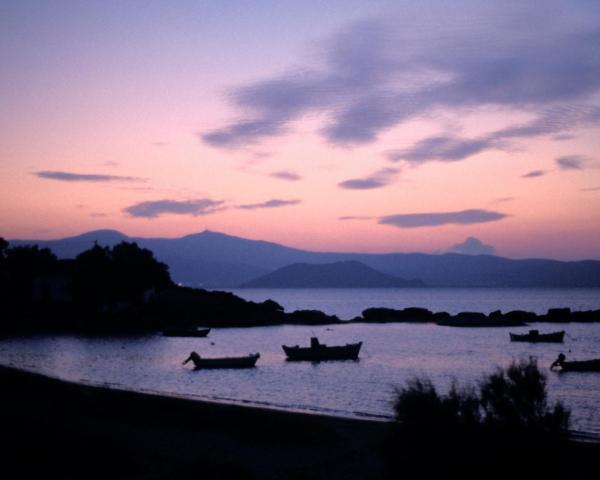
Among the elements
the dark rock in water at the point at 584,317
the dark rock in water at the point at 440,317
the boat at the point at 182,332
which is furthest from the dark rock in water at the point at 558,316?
the boat at the point at 182,332

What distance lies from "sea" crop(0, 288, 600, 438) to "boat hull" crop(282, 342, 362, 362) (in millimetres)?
1226

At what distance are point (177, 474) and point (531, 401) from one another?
32.8 feet

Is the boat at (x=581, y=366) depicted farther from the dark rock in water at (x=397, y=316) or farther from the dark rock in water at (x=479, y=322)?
the dark rock in water at (x=397, y=316)

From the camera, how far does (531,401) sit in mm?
14945

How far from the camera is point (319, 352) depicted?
63.6 m

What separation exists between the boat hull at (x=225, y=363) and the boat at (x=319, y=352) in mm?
7489

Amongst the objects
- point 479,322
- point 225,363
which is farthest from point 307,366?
point 479,322

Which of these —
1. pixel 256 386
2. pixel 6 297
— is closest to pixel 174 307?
pixel 6 297

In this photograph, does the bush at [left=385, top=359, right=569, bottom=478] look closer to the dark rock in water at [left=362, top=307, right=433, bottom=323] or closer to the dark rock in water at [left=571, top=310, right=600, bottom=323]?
the dark rock in water at [left=362, top=307, right=433, bottom=323]

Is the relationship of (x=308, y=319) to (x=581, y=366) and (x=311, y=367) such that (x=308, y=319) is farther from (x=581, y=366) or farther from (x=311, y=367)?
(x=581, y=366)

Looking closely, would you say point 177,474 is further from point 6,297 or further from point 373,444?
point 6,297

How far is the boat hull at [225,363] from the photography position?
182ft

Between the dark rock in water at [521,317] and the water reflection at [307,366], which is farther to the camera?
the dark rock in water at [521,317]

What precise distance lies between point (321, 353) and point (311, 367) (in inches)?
192
